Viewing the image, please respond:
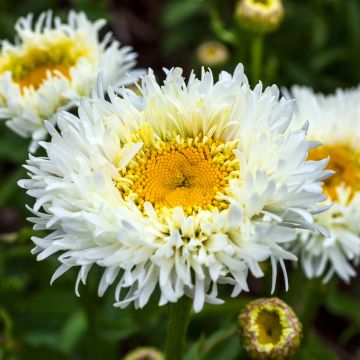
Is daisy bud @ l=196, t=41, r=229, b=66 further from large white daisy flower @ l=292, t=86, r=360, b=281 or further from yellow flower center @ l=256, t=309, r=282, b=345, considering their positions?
yellow flower center @ l=256, t=309, r=282, b=345

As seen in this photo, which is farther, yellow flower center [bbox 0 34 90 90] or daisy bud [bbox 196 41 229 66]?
daisy bud [bbox 196 41 229 66]

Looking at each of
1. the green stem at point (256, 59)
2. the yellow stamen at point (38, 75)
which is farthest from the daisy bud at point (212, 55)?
the yellow stamen at point (38, 75)

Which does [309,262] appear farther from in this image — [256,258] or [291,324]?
[256,258]

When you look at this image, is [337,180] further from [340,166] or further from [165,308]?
[165,308]

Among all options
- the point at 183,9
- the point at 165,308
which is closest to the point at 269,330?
the point at 165,308

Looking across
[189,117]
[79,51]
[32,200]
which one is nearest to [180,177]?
[189,117]

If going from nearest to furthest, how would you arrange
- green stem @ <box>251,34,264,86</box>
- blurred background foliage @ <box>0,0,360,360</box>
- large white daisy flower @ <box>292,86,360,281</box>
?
large white daisy flower @ <box>292,86,360,281</box> < blurred background foliage @ <box>0,0,360,360</box> < green stem @ <box>251,34,264,86</box>

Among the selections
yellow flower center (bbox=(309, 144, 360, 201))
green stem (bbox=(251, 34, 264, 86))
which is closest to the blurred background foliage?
green stem (bbox=(251, 34, 264, 86))
